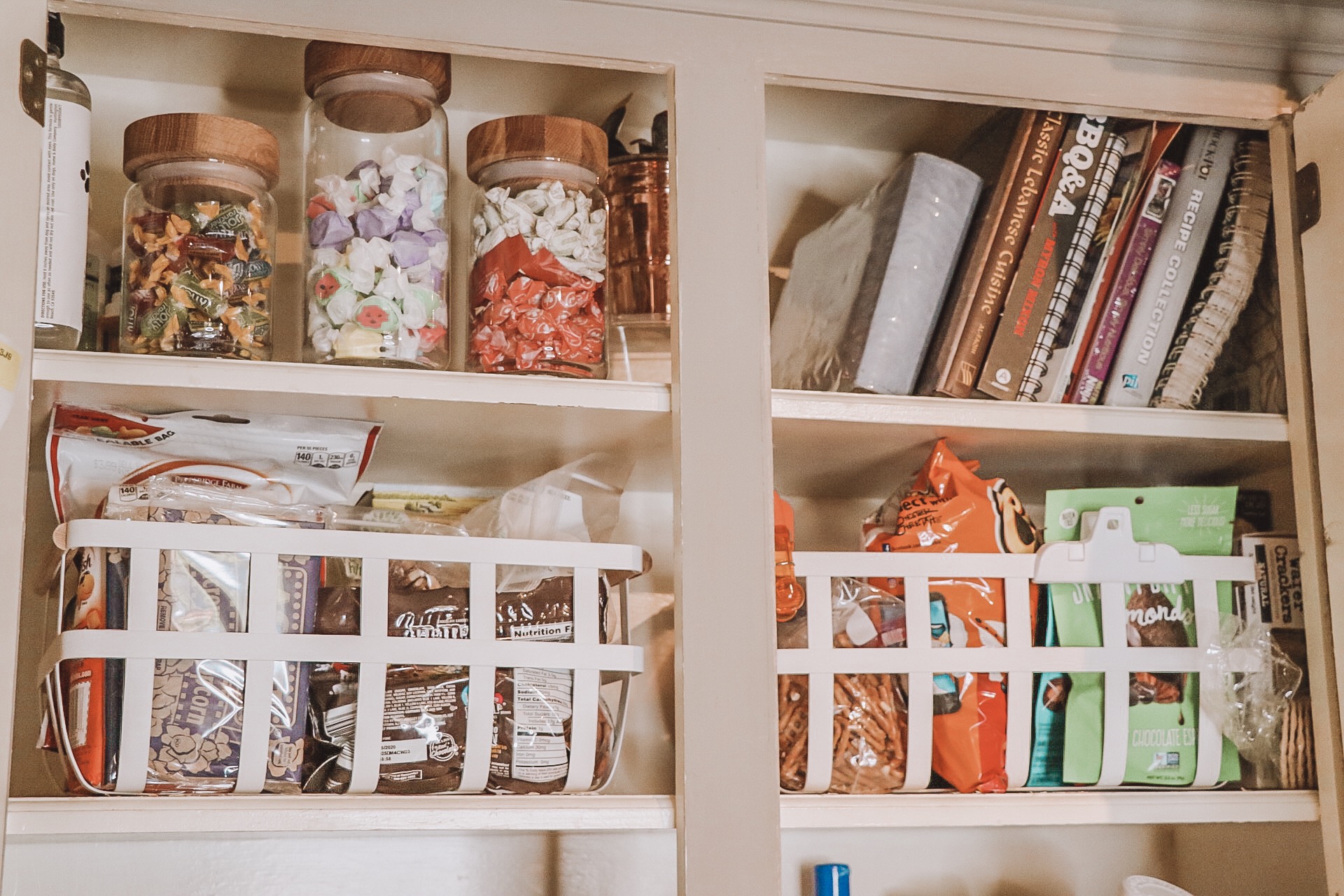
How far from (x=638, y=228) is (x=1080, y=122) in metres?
0.44

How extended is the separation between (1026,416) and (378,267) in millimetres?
597

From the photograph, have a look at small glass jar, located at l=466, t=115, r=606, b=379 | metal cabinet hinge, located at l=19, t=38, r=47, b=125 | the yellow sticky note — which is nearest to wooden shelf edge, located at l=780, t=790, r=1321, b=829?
small glass jar, located at l=466, t=115, r=606, b=379

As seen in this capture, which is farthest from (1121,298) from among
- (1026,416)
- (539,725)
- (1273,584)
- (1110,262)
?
(539,725)

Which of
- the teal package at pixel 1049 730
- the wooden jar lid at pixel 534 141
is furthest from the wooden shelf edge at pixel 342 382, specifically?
the teal package at pixel 1049 730

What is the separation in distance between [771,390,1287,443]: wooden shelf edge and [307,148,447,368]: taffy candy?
12.4 inches

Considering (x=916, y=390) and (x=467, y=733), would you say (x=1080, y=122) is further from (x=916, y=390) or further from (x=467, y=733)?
(x=467, y=733)

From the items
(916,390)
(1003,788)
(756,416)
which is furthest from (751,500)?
(1003,788)

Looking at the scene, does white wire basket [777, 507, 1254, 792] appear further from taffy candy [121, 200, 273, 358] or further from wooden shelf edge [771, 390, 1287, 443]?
taffy candy [121, 200, 273, 358]

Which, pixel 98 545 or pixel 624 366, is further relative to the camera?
pixel 624 366

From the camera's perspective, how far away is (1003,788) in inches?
41.2

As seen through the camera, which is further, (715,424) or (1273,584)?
(1273,584)

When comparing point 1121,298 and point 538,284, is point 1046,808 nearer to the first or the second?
point 1121,298

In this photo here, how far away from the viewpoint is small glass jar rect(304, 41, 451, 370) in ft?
3.24

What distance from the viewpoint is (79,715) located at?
87cm
